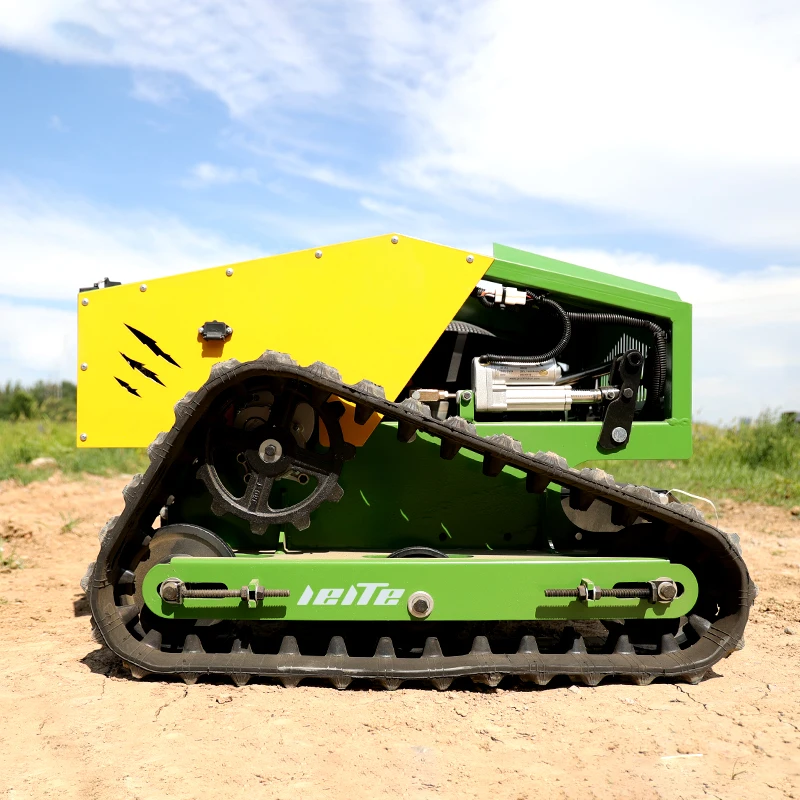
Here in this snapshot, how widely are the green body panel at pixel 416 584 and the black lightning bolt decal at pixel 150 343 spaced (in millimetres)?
1026

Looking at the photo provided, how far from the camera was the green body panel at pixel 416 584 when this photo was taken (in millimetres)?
3475

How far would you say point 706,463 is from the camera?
36.6ft

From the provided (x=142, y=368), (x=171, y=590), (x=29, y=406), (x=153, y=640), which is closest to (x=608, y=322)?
(x=142, y=368)

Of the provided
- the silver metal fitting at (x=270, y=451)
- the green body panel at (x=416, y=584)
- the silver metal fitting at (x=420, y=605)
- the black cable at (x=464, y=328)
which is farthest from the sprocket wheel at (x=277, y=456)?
the black cable at (x=464, y=328)

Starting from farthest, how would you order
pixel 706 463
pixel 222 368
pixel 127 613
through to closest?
pixel 706 463 → pixel 127 613 → pixel 222 368

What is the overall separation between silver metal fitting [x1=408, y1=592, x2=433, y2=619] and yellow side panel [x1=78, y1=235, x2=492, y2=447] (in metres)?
1.01

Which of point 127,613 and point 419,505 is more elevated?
point 419,505

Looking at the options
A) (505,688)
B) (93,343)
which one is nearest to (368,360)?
(93,343)

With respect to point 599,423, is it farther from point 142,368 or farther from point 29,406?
point 29,406

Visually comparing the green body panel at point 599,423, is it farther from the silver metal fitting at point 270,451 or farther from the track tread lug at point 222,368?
the track tread lug at point 222,368

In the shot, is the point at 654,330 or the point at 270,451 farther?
the point at 654,330

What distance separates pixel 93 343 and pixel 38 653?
167cm

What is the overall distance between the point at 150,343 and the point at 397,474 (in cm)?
143

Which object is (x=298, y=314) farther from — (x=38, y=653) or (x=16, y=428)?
(x=16, y=428)
